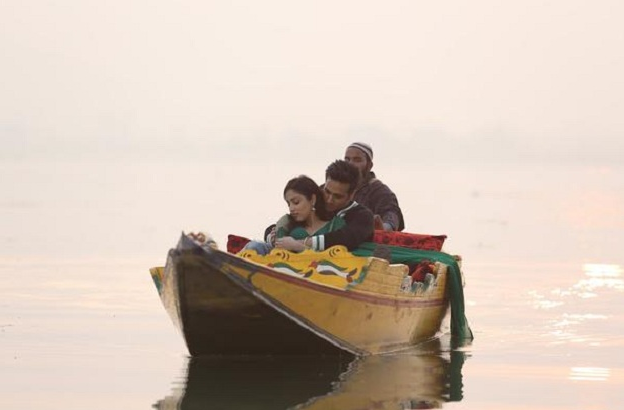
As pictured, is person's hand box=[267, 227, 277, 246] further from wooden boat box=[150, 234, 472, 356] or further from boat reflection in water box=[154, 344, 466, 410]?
boat reflection in water box=[154, 344, 466, 410]

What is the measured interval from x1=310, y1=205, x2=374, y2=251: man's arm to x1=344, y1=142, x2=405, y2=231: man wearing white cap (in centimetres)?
183

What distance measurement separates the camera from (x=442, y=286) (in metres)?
15.6

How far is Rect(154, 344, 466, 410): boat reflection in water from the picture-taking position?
12.1 m

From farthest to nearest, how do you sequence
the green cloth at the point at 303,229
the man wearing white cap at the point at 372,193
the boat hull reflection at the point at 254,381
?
the man wearing white cap at the point at 372,193
the green cloth at the point at 303,229
the boat hull reflection at the point at 254,381

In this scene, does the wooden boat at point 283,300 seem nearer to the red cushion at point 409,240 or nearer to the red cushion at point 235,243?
the red cushion at point 409,240

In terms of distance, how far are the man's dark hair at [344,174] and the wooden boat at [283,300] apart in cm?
55

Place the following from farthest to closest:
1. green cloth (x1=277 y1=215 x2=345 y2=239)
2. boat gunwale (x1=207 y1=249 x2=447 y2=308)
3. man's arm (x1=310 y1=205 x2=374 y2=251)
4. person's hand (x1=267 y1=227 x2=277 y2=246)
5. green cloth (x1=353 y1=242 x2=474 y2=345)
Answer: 1. green cloth (x1=353 y1=242 x2=474 y2=345)
2. person's hand (x1=267 y1=227 x2=277 y2=246)
3. green cloth (x1=277 y1=215 x2=345 y2=239)
4. man's arm (x1=310 y1=205 x2=374 y2=251)
5. boat gunwale (x1=207 y1=249 x2=447 y2=308)

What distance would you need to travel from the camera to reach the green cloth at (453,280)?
50.0 ft

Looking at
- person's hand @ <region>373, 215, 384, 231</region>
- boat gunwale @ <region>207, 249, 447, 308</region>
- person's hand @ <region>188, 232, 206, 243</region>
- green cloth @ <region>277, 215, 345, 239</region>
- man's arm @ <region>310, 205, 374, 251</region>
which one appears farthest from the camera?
person's hand @ <region>373, 215, 384, 231</region>

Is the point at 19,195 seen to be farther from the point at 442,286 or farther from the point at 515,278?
the point at 442,286

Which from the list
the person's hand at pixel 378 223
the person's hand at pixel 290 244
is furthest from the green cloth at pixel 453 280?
the person's hand at pixel 290 244

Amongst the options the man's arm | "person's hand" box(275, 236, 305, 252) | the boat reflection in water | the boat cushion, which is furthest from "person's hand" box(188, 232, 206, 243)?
the boat cushion

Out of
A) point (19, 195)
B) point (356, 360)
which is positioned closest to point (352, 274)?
point (356, 360)

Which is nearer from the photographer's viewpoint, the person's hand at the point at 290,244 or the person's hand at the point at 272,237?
the person's hand at the point at 290,244
